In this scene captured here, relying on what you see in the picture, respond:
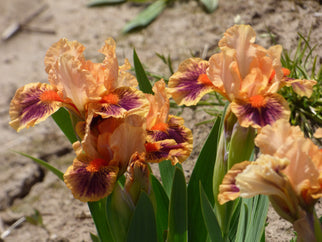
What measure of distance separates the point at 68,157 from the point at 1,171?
34 cm

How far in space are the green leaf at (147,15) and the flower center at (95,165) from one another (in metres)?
2.02

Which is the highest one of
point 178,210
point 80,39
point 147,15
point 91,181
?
point 91,181

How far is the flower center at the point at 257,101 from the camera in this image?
3.10 feet

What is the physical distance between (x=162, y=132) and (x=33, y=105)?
32 centimetres

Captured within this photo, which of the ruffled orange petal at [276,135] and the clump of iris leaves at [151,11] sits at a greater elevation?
the ruffled orange petal at [276,135]

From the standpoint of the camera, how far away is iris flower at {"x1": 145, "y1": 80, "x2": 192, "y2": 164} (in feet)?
3.29

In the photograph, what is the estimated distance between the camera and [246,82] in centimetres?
97

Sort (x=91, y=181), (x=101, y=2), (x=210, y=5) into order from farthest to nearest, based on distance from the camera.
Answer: (x=101, y=2)
(x=210, y=5)
(x=91, y=181)

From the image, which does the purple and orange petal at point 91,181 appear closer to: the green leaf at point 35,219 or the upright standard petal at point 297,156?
the upright standard petal at point 297,156

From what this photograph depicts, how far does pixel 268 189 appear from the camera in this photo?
2.65ft

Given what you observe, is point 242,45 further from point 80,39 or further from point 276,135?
point 80,39

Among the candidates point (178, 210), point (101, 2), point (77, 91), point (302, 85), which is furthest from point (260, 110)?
point (101, 2)

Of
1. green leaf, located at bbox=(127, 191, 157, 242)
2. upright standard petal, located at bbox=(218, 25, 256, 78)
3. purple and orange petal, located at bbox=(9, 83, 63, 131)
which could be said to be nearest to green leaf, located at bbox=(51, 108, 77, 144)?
purple and orange petal, located at bbox=(9, 83, 63, 131)

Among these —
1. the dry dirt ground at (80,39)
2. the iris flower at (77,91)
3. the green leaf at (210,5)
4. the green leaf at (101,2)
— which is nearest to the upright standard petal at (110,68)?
the iris flower at (77,91)
